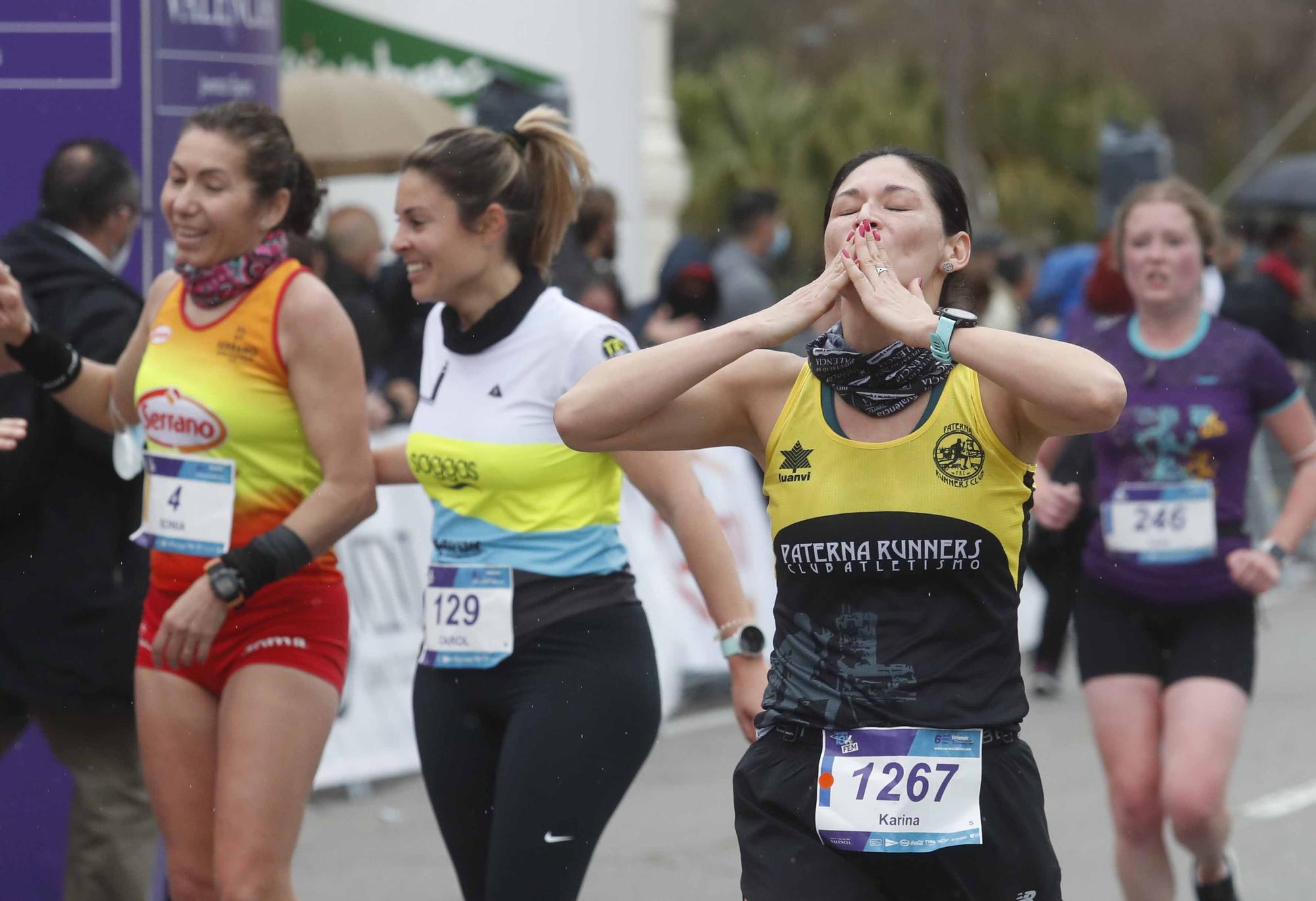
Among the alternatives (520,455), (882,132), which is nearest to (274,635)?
(520,455)

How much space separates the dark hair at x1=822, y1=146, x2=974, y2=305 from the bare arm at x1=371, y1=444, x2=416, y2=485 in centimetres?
159

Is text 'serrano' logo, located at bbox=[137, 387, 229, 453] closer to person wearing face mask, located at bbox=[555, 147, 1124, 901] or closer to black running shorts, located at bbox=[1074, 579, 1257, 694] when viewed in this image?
person wearing face mask, located at bbox=[555, 147, 1124, 901]

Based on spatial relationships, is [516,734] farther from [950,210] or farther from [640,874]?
[640,874]

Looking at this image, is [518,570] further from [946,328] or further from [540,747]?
[946,328]

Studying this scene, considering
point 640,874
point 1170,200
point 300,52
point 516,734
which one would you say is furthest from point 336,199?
point 516,734

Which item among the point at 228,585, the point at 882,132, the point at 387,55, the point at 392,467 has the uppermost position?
the point at 882,132

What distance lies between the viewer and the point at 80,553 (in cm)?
480

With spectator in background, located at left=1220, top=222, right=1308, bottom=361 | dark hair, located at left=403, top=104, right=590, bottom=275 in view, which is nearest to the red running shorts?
dark hair, located at left=403, top=104, right=590, bottom=275

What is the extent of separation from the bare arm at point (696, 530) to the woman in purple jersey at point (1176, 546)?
151 centimetres

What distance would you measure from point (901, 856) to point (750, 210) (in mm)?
7852

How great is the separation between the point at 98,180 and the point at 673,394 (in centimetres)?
245

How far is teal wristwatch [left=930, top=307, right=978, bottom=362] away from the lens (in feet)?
10.1

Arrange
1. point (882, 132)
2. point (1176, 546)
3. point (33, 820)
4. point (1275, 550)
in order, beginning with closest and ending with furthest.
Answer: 1. point (1176, 546)
2. point (1275, 550)
3. point (33, 820)
4. point (882, 132)

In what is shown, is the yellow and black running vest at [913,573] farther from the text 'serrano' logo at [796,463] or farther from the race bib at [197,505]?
the race bib at [197,505]
